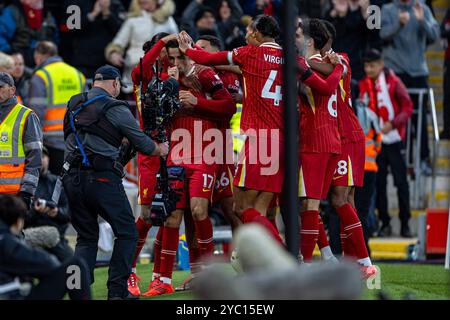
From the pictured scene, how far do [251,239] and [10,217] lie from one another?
2.77m

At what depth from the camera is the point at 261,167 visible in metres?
11.5

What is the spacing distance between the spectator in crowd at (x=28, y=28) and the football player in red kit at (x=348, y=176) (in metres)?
7.79

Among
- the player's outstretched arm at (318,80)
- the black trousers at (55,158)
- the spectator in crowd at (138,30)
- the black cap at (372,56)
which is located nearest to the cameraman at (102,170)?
the player's outstretched arm at (318,80)

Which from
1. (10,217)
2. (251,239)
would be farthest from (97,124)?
(251,239)

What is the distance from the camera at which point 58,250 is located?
40.8 feet

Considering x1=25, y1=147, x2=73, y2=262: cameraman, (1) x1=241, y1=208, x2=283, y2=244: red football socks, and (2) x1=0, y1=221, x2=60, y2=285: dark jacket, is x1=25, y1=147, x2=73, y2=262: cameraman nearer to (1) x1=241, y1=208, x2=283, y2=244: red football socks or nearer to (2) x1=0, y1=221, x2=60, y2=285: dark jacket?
(1) x1=241, y1=208, x2=283, y2=244: red football socks

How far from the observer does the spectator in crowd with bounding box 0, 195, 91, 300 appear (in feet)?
29.9

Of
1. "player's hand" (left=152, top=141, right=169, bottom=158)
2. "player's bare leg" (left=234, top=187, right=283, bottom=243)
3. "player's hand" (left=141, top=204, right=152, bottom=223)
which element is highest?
"player's hand" (left=152, top=141, right=169, bottom=158)

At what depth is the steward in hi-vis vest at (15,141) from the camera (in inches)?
501

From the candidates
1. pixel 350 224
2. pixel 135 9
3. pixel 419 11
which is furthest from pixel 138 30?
pixel 350 224

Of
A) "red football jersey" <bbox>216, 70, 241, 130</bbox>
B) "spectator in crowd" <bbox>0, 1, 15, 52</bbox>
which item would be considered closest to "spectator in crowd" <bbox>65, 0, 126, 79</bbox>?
"spectator in crowd" <bbox>0, 1, 15, 52</bbox>

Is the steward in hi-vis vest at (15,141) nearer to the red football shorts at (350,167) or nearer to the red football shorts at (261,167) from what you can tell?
the red football shorts at (261,167)

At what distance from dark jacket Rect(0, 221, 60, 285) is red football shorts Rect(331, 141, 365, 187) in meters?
4.09
